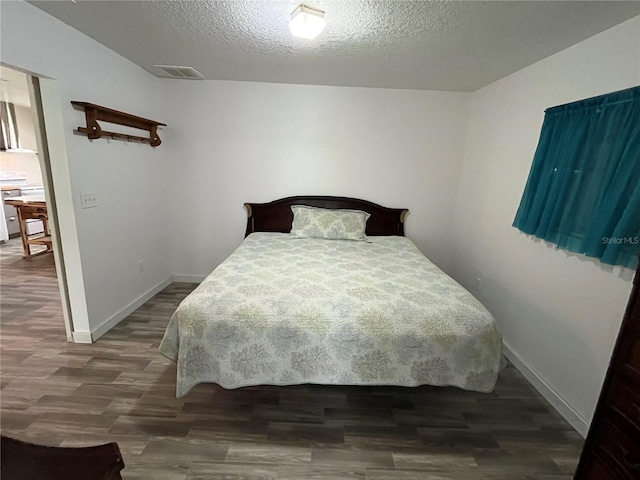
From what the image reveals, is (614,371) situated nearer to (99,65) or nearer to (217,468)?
(217,468)

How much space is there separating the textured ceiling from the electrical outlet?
113 cm

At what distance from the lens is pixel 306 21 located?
1.68 metres

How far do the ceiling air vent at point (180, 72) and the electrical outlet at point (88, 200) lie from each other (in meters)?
1.33

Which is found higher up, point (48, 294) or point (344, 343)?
point (344, 343)

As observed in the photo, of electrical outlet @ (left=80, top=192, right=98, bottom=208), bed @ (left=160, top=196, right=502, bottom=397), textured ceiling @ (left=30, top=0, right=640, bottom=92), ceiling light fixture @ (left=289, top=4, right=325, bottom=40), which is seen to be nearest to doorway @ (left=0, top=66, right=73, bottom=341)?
electrical outlet @ (left=80, top=192, right=98, bottom=208)

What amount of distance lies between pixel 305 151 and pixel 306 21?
1.72 meters

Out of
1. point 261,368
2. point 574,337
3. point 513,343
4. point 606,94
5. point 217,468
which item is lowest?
point 217,468

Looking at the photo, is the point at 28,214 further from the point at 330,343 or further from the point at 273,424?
the point at 330,343

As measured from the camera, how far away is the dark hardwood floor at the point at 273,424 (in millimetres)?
1500

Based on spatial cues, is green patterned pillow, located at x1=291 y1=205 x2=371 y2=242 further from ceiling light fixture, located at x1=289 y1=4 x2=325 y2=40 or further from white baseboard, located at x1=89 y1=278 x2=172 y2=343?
ceiling light fixture, located at x1=289 y1=4 x2=325 y2=40

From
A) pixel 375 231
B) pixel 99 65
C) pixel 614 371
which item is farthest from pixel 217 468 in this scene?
pixel 99 65

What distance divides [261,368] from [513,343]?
2.03 metres

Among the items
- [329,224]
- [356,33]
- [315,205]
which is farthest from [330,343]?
[315,205]

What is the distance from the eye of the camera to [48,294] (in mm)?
3176
